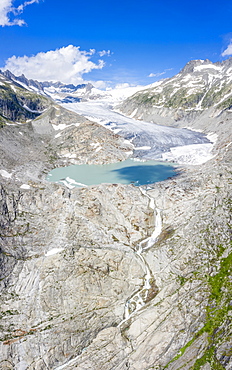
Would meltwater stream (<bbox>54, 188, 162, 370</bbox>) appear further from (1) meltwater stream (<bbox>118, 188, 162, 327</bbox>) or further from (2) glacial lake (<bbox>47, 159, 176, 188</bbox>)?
(2) glacial lake (<bbox>47, 159, 176, 188</bbox>)

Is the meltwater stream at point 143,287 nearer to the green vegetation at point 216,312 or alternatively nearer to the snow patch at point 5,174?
the green vegetation at point 216,312

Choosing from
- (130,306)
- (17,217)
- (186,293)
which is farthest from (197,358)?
(17,217)

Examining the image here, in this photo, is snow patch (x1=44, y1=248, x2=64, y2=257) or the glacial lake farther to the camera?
the glacial lake

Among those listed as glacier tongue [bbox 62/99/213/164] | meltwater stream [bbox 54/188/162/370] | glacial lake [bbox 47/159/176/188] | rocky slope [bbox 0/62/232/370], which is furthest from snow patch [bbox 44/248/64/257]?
glacier tongue [bbox 62/99/213/164]

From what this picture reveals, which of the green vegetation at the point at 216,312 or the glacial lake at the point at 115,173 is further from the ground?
the glacial lake at the point at 115,173

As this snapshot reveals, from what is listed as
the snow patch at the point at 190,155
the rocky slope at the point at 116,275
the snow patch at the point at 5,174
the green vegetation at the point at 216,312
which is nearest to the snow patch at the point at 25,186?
the rocky slope at the point at 116,275
